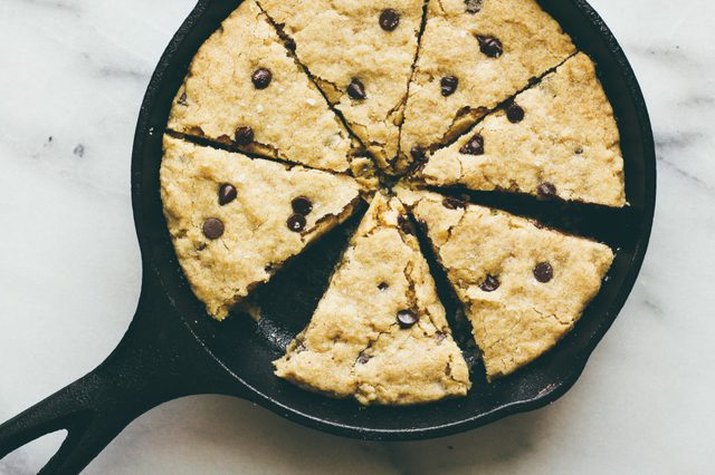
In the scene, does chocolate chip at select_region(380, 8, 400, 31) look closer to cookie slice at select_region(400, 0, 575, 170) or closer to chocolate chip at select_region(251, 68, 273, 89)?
cookie slice at select_region(400, 0, 575, 170)

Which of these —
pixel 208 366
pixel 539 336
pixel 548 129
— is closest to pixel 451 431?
pixel 539 336

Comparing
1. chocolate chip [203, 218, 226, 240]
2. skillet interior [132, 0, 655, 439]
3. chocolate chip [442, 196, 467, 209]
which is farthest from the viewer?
chocolate chip [442, 196, 467, 209]

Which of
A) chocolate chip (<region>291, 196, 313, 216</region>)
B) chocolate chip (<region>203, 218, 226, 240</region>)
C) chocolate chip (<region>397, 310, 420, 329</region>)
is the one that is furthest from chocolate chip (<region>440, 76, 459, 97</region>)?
chocolate chip (<region>203, 218, 226, 240</region>)

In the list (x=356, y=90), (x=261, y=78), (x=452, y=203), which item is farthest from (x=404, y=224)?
(x=261, y=78)

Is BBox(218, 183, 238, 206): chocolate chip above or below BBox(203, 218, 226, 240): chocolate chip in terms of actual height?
above

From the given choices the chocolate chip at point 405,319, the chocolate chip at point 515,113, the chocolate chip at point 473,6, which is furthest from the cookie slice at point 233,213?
the chocolate chip at point 473,6

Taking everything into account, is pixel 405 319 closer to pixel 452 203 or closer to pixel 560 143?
pixel 452 203

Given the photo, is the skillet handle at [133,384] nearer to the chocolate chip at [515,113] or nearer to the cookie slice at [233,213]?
the cookie slice at [233,213]
